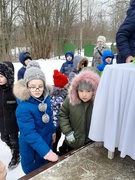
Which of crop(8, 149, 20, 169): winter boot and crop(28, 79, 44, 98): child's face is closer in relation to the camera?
crop(28, 79, 44, 98): child's face

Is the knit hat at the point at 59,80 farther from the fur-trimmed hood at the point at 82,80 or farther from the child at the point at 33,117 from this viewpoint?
the fur-trimmed hood at the point at 82,80

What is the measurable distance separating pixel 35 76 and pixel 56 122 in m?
0.72

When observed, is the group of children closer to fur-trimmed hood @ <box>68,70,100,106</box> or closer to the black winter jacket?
fur-trimmed hood @ <box>68,70,100,106</box>

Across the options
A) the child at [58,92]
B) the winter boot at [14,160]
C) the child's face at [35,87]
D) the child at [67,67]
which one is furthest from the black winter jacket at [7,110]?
the child at [67,67]

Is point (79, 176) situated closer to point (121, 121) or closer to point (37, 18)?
point (121, 121)

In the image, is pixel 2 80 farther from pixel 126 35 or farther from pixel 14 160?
pixel 126 35

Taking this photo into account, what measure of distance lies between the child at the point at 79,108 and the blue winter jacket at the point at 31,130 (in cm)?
18

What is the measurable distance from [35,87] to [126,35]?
3.22 feet

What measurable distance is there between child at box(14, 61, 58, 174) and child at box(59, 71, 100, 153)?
0.18 meters

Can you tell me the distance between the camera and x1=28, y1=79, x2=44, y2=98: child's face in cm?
178

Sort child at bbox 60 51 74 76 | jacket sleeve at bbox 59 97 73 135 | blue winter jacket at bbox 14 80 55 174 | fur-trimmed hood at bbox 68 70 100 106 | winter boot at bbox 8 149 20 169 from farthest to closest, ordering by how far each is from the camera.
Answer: child at bbox 60 51 74 76
winter boot at bbox 8 149 20 169
jacket sleeve at bbox 59 97 73 135
fur-trimmed hood at bbox 68 70 100 106
blue winter jacket at bbox 14 80 55 174

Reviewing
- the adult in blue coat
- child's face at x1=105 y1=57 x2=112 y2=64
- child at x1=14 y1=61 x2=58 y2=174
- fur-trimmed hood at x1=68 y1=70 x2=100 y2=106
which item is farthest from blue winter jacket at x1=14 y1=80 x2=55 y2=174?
child's face at x1=105 y1=57 x2=112 y2=64

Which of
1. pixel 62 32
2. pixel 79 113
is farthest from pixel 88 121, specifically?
pixel 62 32

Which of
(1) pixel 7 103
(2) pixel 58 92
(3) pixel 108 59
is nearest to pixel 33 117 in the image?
(2) pixel 58 92
